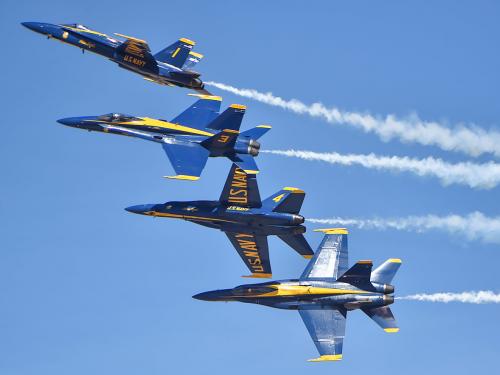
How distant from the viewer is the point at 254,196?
9638cm

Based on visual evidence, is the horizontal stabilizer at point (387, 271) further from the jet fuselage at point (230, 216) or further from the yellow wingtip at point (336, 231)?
the jet fuselage at point (230, 216)

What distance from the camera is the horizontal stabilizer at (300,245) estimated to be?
324ft

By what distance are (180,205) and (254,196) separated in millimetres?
5415

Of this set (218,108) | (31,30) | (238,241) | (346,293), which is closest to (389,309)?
(346,293)

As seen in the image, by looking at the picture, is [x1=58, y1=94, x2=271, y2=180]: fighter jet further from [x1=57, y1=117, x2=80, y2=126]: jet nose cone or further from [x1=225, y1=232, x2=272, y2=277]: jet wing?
[x1=225, y1=232, x2=272, y2=277]: jet wing

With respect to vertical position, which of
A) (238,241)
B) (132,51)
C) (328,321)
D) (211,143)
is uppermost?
(132,51)

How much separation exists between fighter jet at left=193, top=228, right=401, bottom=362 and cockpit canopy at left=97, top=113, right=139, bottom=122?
47.4 ft

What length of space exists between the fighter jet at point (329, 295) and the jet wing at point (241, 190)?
5708mm

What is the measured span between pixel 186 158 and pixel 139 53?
876 centimetres

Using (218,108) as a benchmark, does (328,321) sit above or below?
below

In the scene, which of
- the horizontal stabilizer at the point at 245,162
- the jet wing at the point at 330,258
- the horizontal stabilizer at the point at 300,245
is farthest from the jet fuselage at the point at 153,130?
the jet wing at the point at 330,258

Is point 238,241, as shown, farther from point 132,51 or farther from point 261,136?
point 132,51

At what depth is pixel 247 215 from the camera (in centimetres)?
9619

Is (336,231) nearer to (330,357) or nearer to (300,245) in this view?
(300,245)
